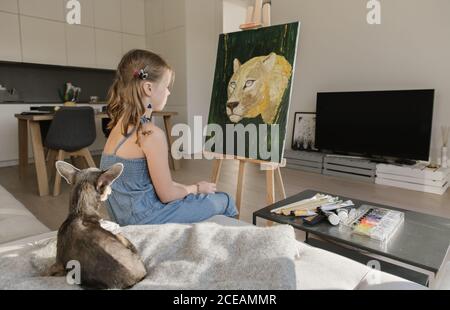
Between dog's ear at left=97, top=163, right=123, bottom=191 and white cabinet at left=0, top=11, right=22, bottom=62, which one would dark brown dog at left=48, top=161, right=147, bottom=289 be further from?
white cabinet at left=0, top=11, right=22, bottom=62

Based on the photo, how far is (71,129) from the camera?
2664mm

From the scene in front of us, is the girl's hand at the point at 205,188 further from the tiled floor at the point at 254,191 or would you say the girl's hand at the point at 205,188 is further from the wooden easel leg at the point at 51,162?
the wooden easel leg at the point at 51,162

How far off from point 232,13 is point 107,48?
81.5 inches

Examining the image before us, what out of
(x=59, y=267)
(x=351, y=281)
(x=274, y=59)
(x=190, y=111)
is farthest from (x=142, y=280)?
(x=190, y=111)

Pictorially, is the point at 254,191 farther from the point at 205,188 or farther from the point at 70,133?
the point at 70,133

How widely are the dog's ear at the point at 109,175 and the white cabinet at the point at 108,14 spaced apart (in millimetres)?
4448

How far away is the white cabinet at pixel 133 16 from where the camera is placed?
4.70 meters

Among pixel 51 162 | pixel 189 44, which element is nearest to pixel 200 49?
pixel 189 44

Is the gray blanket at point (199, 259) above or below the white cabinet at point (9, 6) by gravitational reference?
below

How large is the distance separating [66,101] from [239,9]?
10.4ft

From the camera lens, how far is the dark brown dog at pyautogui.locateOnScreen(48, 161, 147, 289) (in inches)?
24.6

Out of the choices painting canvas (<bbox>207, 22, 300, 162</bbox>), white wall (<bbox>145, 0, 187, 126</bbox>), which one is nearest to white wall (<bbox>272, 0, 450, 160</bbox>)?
white wall (<bbox>145, 0, 187, 126</bbox>)
